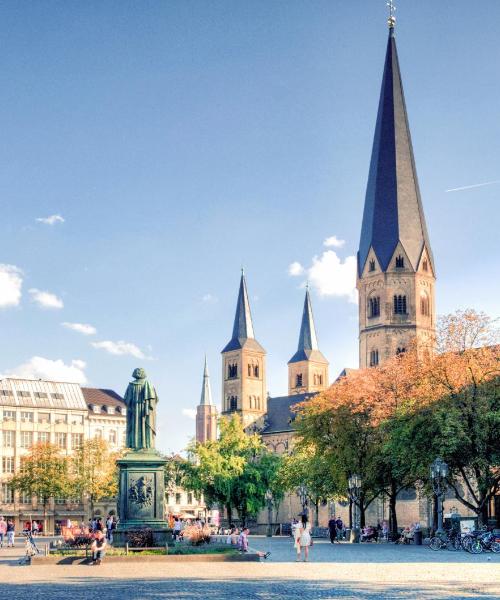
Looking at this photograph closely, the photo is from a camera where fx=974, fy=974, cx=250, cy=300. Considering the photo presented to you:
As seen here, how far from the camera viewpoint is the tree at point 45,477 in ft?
332

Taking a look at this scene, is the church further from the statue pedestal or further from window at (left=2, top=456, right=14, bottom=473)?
the statue pedestal

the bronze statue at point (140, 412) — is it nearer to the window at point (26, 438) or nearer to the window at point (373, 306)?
the window at point (26, 438)

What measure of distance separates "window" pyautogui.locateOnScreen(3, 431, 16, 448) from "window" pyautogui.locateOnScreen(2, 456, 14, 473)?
154cm

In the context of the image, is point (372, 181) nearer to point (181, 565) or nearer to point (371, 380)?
point (371, 380)

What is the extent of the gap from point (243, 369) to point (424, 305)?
59735 mm

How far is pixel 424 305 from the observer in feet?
424

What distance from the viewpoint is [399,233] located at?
414ft

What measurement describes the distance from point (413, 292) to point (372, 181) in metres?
15.6

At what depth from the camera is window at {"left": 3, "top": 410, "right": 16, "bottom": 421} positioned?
400 feet

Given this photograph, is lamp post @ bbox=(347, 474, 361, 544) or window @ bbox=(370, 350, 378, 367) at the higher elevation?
window @ bbox=(370, 350, 378, 367)

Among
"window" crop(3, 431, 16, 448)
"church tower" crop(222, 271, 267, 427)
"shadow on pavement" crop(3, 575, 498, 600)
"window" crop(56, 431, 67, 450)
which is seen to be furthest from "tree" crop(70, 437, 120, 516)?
"church tower" crop(222, 271, 267, 427)

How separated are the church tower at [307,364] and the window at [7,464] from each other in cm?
7603

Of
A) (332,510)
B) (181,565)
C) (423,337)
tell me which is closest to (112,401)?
(332,510)

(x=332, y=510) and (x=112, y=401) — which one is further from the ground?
(x=112, y=401)
